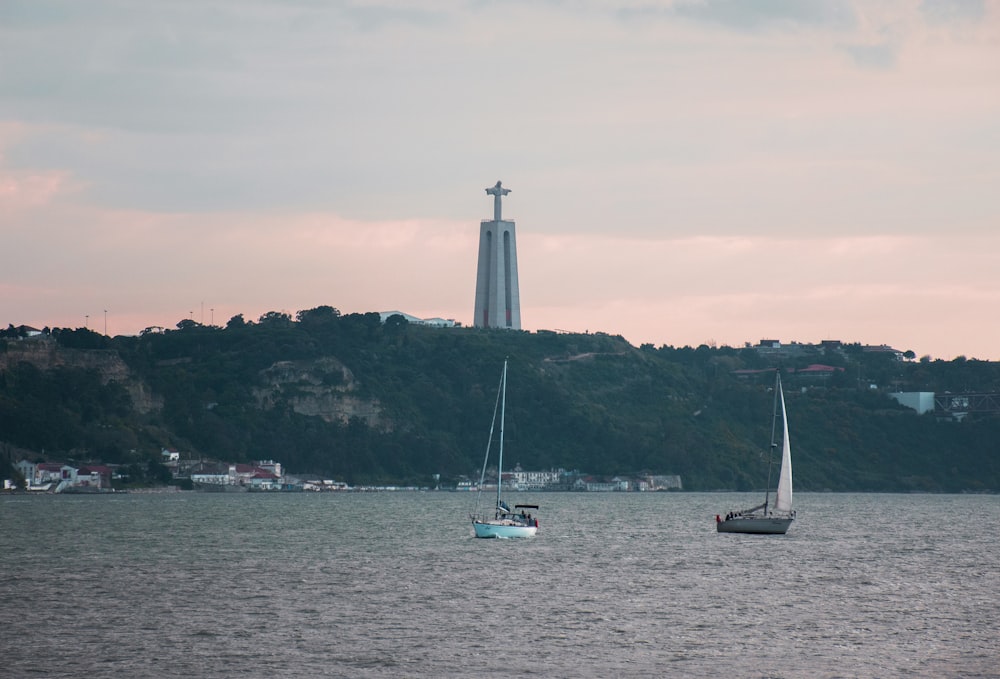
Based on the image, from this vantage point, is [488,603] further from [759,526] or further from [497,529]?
[759,526]

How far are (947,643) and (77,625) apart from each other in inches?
1150

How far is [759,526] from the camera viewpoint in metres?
105

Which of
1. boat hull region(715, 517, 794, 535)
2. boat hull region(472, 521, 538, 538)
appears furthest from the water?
boat hull region(472, 521, 538, 538)

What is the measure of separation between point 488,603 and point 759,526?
165ft

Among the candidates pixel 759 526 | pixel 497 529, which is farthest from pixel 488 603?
pixel 759 526

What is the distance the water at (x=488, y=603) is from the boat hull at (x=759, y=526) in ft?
2.71

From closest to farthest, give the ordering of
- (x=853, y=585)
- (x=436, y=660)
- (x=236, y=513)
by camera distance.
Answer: (x=436, y=660)
(x=853, y=585)
(x=236, y=513)

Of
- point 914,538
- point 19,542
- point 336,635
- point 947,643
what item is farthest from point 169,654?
point 914,538

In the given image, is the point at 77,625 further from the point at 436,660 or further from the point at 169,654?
the point at 436,660

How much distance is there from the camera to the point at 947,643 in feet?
159

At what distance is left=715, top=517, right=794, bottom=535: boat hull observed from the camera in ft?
342

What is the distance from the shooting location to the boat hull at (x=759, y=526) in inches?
4102

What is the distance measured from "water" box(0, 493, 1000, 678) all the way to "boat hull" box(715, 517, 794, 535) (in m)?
0.83

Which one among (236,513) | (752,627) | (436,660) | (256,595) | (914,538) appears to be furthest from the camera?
(236,513)
